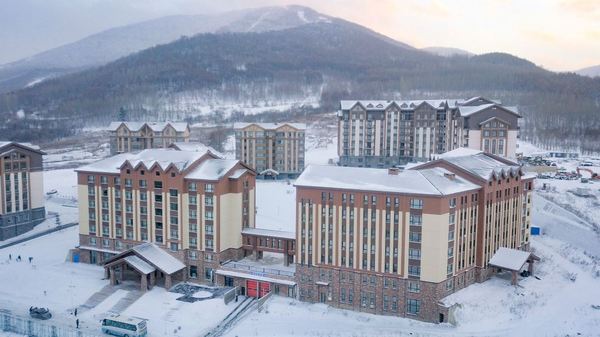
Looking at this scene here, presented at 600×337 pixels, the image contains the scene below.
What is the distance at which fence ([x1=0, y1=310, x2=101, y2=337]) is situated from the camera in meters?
32.0

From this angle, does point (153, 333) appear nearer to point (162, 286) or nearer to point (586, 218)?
point (162, 286)

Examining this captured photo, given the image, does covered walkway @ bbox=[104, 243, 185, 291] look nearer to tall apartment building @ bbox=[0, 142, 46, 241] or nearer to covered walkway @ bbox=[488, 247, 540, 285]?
tall apartment building @ bbox=[0, 142, 46, 241]

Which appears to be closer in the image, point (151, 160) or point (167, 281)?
point (167, 281)

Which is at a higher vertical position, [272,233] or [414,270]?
[272,233]

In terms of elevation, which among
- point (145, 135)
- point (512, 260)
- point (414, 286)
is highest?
point (145, 135)

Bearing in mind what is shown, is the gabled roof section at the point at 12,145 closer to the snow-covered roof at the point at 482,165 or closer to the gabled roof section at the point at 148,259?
the gabled roof section at the point at 148,259

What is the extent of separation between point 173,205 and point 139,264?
16.4 ft

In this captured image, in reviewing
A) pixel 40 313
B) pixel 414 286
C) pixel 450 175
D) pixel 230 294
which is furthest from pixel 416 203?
pixel 40 313

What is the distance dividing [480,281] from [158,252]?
23590 mm

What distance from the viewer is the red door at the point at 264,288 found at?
37.7 metres

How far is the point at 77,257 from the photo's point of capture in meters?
45.2

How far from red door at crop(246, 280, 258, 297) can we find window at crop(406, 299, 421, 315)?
35.8 ft

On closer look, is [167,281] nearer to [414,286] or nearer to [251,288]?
[251,288]

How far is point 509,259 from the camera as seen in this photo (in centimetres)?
3794
